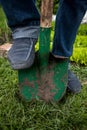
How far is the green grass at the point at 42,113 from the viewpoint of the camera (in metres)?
2.55

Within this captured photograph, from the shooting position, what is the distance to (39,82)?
269cm

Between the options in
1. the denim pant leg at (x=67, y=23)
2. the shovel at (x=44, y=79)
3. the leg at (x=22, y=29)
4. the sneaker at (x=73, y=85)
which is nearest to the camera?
the denim pant leg at (x=67, y=23)

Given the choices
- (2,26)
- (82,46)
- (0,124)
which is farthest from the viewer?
(2,26)

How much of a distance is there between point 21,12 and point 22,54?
311 mm

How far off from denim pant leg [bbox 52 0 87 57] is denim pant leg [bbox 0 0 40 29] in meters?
0.26

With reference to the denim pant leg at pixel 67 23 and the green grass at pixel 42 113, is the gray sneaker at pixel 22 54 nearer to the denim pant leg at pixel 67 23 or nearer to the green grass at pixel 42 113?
the denim pant leg at pixel 67 23

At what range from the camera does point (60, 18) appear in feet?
7.90

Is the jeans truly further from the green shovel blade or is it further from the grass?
the grass

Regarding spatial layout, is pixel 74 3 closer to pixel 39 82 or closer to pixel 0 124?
pixel 39 82

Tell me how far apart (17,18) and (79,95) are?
77 cm

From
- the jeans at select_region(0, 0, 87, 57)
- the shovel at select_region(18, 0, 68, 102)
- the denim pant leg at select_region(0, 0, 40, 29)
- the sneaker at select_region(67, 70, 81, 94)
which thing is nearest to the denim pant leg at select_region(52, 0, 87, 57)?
the jeans at select_region(0, 0, 87, 57)

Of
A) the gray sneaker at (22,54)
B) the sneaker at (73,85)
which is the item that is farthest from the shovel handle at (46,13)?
the sneaker at (73,85)

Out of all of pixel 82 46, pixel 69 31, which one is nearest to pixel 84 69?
pixel 82 46

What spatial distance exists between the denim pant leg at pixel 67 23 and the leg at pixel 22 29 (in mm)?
191
